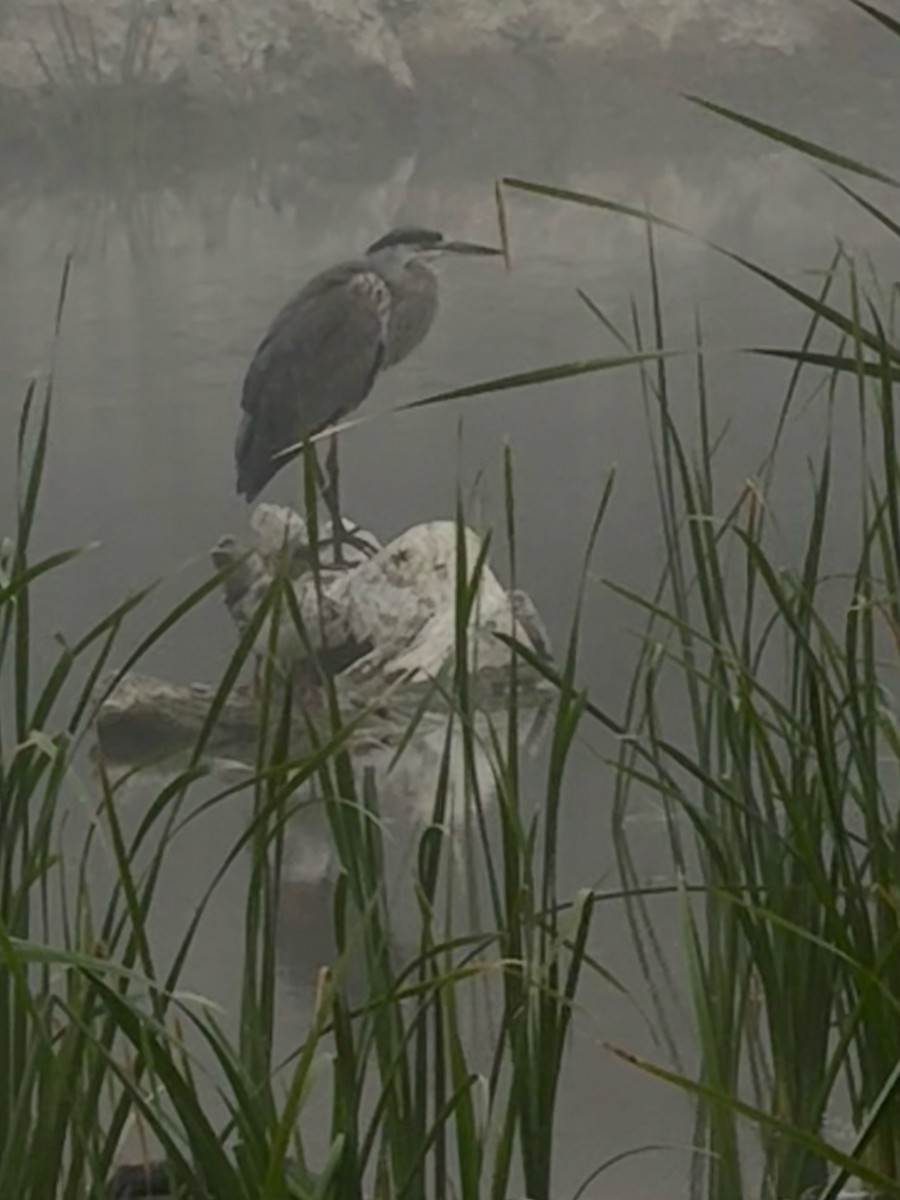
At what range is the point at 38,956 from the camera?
1.62 feet

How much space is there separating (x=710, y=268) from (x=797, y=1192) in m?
0.66

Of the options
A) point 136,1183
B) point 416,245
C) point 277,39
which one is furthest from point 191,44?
point 136,1183

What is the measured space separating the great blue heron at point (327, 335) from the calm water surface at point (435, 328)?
0.04 feet

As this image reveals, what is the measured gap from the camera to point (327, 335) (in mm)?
1161

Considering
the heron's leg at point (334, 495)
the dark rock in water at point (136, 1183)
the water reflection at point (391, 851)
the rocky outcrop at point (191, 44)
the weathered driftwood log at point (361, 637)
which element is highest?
the rocky outcrop at point (191, 44)

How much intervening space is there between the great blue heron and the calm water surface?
1 cm

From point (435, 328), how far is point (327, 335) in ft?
0.24

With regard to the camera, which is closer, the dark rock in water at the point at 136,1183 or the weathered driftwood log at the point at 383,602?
the dark rock in water at the point at 136,1183

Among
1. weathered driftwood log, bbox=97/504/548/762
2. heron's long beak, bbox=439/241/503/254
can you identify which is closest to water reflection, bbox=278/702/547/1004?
weathered driftwood log, bbox=97/504/548/762

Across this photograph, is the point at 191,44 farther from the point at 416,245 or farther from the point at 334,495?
the point at 334,495

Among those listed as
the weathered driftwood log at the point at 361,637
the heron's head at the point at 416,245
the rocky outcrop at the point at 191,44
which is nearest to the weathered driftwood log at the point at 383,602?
the weathered driftwood log at the point at 361,637

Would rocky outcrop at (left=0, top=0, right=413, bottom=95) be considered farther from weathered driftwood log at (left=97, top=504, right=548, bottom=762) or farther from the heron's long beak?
weathered driftwood log at (left=97, top=504, right=548, bottom=762)

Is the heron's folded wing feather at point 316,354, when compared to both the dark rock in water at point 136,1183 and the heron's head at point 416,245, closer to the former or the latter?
the heron's head at point 416,245

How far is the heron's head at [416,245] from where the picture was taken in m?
1.14
